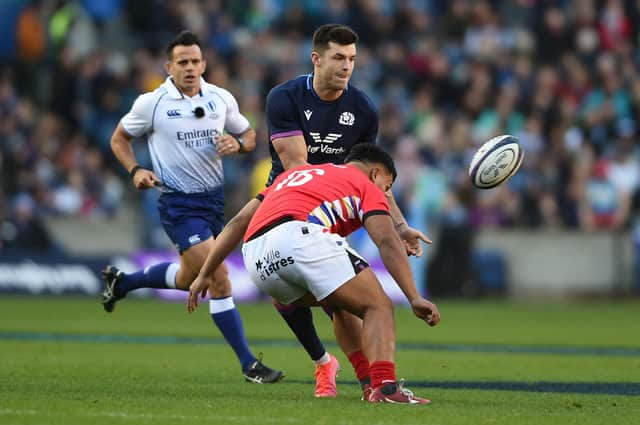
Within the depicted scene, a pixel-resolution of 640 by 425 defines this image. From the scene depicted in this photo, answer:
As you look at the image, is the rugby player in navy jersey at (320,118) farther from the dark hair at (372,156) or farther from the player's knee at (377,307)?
the player's knee at (377,307)

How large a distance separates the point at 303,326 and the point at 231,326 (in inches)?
42.4

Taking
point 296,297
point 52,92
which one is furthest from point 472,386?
point 52,92

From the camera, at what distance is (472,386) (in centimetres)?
1027

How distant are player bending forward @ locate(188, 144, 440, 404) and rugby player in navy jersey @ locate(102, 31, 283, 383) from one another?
2591 mm

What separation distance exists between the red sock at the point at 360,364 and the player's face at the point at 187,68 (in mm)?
3355

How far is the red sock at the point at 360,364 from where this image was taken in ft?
30.2

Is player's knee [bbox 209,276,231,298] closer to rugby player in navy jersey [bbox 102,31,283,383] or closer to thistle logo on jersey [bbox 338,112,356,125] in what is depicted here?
rugby player in navy jersey [bbox 102,31,283,383]

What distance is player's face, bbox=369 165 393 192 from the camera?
8828mm

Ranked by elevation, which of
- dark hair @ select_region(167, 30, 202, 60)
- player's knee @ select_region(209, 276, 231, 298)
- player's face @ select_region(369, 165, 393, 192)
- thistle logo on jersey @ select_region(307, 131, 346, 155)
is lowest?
player's knee @ select_region(209, 276, 231, 298)

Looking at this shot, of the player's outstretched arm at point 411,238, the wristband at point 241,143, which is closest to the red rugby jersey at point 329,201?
the player's outstretched arm at point 411,238

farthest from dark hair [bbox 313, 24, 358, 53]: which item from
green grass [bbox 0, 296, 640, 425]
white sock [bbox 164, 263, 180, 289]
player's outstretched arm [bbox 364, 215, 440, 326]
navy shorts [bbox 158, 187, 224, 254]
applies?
white sock [bbox 164, 263, 180, 289]

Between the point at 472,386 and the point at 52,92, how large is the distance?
16.2 meters

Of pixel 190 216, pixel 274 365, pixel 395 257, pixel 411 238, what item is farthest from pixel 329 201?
pixel 274 365

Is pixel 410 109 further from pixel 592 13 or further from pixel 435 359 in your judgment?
pixel 435 359
